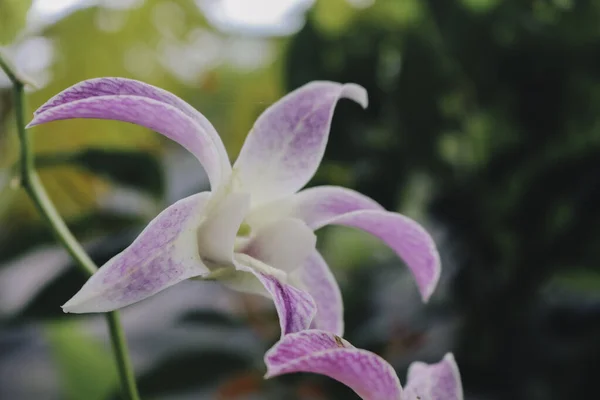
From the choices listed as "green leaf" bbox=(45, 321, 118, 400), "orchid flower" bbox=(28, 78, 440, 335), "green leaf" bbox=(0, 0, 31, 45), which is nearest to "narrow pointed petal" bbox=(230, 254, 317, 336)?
"orchid flower" bbox=(28, 78, 440, 335)

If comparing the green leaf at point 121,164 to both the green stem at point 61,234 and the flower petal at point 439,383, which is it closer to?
the green stem at point 61,234

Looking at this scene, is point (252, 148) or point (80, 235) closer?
point (252, 148)

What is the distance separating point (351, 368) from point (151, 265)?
61mm

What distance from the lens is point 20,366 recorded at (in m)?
0.66

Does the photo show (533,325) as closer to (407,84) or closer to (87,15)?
(407,84)

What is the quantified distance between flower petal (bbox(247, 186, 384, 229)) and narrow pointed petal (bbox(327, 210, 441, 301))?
2 centimetres

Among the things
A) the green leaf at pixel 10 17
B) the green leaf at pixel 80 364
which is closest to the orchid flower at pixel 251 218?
the green leaf at pixel 10 17

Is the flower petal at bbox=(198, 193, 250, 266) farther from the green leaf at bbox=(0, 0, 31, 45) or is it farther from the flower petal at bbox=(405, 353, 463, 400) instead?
the green leaf at bbox=(0, 0, 31, 45)

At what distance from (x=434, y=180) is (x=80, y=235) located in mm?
291

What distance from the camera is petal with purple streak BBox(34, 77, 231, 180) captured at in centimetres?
17

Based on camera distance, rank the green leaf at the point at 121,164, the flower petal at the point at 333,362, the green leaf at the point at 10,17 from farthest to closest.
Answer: the green leaf at the point at 121,164, the green leaf at the point at 10,17, the flower petal at the point at 333,362

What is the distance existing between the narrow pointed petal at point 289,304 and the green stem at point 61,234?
0.06 metres

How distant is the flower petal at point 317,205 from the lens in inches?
9.3

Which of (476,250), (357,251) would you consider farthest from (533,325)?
(357,251)
